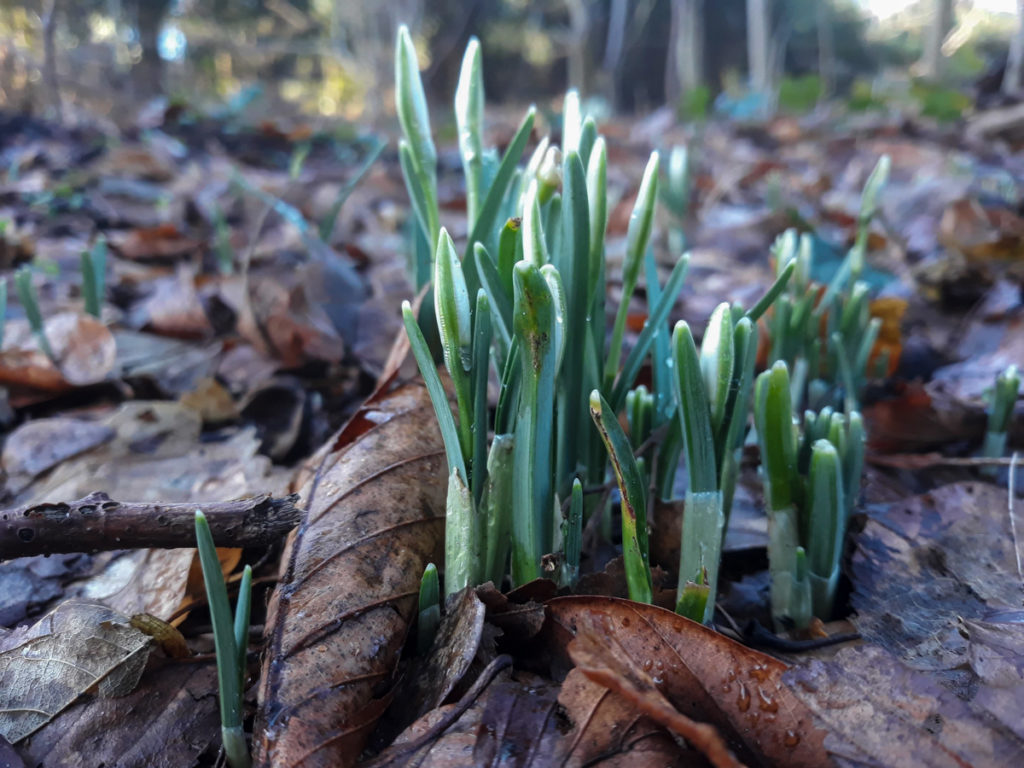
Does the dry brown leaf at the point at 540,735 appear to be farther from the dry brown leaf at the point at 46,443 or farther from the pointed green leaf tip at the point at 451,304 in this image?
the dry brown leaf at the point at 46,443

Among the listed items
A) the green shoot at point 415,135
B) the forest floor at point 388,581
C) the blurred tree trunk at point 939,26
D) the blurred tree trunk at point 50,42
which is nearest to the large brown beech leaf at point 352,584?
the forest floor at point 388,581

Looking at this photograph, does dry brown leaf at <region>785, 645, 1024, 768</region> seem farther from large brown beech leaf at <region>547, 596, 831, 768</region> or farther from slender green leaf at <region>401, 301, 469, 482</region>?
slender green leaf at <region>401, 301, 469, 482</region>

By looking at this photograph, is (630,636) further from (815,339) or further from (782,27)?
(782,27)

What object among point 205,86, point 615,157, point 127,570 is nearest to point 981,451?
point 127,570

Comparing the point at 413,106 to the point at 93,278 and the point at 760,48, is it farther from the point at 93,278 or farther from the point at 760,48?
the point at 760,48

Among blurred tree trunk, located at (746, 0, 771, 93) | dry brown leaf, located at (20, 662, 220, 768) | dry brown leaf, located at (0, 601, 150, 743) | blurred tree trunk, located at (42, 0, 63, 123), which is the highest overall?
blurred tree trunk, located at (746, 0, 771, 93)

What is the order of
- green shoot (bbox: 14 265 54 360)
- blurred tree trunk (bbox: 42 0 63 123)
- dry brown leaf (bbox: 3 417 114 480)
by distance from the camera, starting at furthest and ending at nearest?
blurred tree trunk (bbox: 42 0 63 123), green shoot (bbox: 14 265 54 360), dry brown leaf (bbox: 3 417 114 480)

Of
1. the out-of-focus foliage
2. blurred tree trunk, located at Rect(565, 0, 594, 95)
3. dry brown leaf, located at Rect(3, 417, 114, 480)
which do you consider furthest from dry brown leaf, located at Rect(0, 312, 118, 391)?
blurred tree trunk, located at Rect(565, 0, 594, 95)
